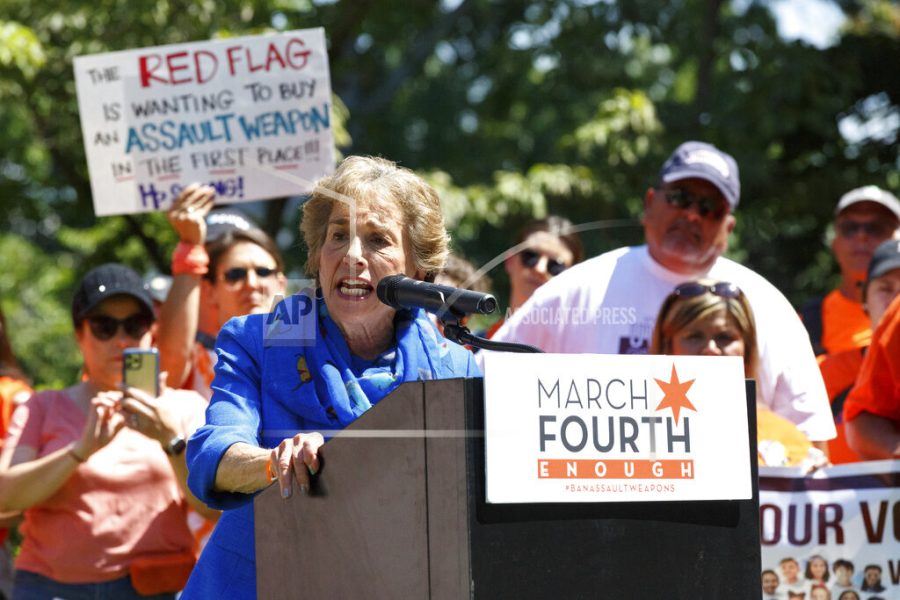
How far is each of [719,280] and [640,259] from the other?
32 cm

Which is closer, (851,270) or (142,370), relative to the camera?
(142,370)

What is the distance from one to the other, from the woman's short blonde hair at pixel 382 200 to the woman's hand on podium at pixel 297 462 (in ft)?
2.02

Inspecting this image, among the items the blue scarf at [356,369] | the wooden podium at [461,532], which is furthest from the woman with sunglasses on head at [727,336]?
the wooden podium at [461,532]

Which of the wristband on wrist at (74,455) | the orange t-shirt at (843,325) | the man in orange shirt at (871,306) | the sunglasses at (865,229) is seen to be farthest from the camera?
the sunglasses at (865,229)

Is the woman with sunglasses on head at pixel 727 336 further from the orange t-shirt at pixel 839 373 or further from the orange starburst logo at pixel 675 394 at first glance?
the orange starburst logo at pixel 675 394

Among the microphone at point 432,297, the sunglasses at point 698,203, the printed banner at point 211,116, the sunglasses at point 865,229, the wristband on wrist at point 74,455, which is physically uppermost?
the printed banner at point 211,116

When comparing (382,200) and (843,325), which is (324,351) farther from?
(843,325)

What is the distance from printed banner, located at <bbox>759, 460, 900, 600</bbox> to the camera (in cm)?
433

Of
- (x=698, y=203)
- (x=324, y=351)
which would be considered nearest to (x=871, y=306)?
(x=698, y=203)

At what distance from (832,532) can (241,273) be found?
2138 millimetres

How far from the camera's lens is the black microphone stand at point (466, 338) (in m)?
2.46

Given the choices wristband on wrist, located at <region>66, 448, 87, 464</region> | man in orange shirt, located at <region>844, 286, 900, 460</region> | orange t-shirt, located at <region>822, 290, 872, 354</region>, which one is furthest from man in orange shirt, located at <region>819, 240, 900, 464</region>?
wristband on wrist, located at <region>66, 448, 87, 464</region>

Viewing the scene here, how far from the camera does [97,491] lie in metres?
4.61

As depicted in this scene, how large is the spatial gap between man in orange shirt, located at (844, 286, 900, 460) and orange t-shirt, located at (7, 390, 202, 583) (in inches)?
82.2
